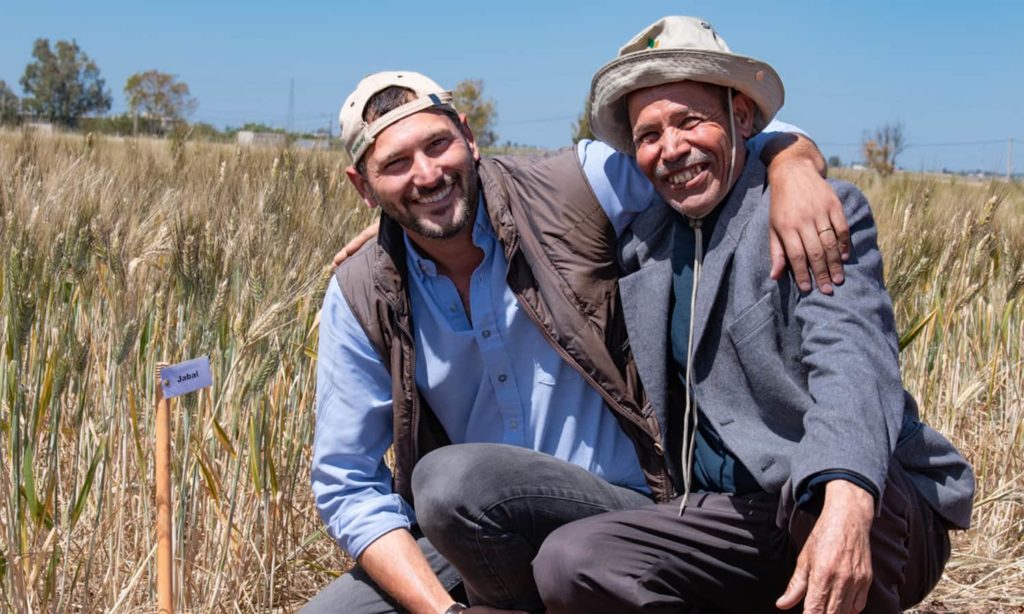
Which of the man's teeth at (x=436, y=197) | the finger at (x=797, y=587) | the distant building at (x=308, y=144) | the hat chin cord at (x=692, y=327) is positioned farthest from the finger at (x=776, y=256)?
the distant building at (x=308, y=144)

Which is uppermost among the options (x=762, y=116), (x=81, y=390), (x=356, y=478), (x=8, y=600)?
(x=762, y=116)

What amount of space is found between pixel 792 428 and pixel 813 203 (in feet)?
1.18

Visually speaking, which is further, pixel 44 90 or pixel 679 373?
pixel 44 90

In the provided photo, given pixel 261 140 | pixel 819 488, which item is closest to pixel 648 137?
pixel 819 488

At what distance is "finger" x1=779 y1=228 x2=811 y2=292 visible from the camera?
1.74 m

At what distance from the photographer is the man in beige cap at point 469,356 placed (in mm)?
1980

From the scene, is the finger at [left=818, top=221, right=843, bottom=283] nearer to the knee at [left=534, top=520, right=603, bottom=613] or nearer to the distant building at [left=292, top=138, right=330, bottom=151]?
the knee at [left=534, top=520, right=603, bottom=613]

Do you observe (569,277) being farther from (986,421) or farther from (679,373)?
(986,421)

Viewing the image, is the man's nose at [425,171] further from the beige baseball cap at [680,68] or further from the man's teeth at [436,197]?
the beige baseball cap at [680,68]

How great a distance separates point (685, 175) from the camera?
1.88 m

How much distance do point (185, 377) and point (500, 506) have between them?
561 millimetres

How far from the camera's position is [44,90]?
188 feet

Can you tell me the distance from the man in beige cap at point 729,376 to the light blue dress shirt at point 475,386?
149 mm

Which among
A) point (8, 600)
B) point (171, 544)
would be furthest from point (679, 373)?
point (8, 600)
